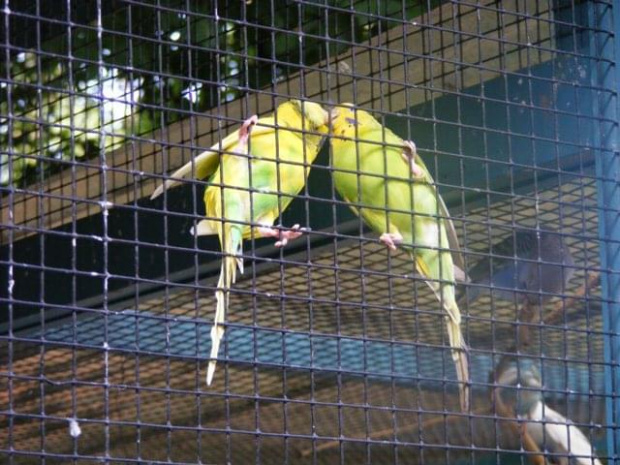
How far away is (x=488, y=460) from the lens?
407 cm

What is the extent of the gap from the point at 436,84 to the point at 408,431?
1.75m

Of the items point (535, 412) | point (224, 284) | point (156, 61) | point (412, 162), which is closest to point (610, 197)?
point (412, 162)

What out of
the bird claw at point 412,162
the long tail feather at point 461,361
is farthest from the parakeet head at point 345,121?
the long tail feather at point 461,361

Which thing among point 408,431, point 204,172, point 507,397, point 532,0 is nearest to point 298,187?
point 204,172

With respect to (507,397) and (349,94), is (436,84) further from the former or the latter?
(507,397)

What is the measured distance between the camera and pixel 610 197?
2.22 metres

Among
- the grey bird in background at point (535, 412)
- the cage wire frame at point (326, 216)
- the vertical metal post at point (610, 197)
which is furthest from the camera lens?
the grey bird in background at point (535, 412)

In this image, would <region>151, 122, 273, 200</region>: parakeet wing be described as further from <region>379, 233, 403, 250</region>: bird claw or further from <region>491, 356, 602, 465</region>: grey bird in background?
<region>491, 356, 602, 465</region>: grey bird in background

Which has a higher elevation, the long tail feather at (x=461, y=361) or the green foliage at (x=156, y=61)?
the green foliage at (x=156, y=61)

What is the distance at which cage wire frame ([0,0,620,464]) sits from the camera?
2.00 m

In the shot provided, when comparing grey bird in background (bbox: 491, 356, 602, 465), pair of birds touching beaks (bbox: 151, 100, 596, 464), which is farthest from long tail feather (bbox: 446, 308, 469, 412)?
grey bird in background (bbox: 491, 356, 602, 465)

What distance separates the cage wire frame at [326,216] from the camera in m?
2.00

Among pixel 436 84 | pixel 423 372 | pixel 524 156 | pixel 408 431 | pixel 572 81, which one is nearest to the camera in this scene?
pixel 572 81

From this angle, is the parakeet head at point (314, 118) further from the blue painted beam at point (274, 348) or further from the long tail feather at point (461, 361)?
the blue painted beam at point (274, 348)
